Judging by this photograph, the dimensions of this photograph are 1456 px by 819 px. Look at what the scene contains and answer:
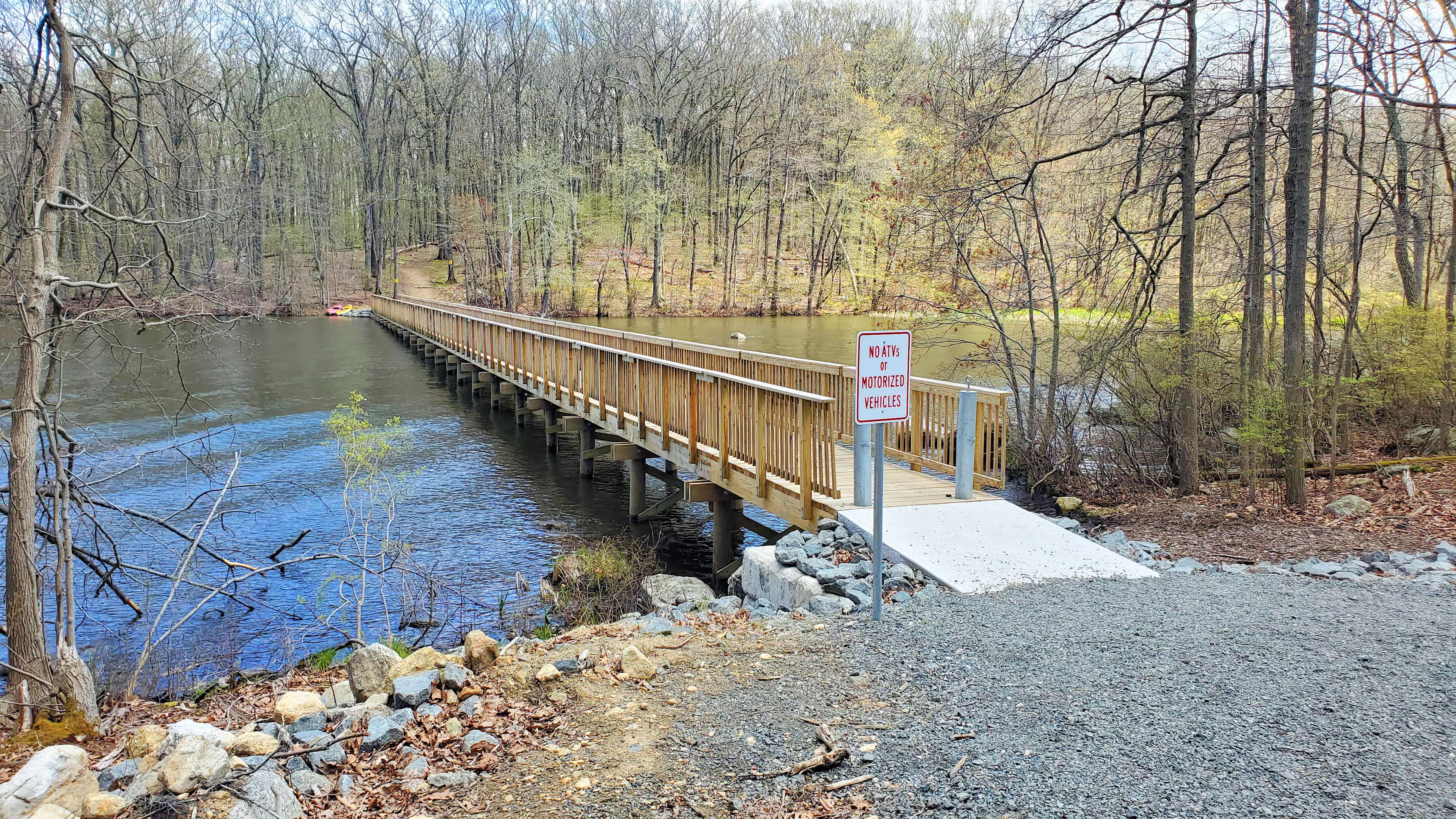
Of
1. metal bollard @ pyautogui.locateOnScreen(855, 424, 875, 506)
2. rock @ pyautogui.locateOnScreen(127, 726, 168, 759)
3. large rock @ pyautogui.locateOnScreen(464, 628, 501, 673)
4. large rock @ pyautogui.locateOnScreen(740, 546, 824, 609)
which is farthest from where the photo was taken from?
metal bollard @ pyautogui.locateOnScreen(855, 424, 875, 506)

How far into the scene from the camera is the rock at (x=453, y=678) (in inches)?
189

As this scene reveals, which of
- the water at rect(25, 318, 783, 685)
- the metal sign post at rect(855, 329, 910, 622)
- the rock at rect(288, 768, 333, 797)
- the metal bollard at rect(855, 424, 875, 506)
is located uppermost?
the metal sign post at rect(855, 329, 910, 622)

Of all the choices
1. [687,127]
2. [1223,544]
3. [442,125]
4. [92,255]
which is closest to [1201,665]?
[1223,544]

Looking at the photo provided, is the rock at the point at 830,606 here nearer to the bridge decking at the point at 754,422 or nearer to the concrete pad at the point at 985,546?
the concrete pad at the point at 985,546

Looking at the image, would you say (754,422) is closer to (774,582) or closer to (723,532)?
(723,532)

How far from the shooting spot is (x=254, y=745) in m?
4.15

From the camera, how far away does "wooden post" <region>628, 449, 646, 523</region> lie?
12.9 meters

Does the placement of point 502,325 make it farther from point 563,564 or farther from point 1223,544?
point 1223,544

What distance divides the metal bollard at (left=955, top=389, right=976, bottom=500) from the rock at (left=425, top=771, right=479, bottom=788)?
5466mm

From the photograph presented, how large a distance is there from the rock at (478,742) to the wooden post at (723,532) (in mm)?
6034

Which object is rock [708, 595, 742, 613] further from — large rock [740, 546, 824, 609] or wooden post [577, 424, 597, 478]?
wooden post [577, 424, 597, 478]

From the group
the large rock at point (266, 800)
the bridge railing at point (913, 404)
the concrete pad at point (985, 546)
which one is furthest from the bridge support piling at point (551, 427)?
the large rock at point (266, 800)

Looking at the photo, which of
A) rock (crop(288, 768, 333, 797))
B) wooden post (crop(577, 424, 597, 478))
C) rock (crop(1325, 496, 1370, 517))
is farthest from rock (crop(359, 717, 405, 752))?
wooden post (crop(577, 424, 597, 478))

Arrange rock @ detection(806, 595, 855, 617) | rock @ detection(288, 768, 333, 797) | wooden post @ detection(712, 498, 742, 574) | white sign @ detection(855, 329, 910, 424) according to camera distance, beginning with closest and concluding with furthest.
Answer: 1. rock @ detection(288, 768, 333, 797)
2. white sign @ detection(855, 329, 910, 424)
3. rock @ detection(806, 595, 855, 617)
4. wooden post @ detection(712, 498, 742, 574)
